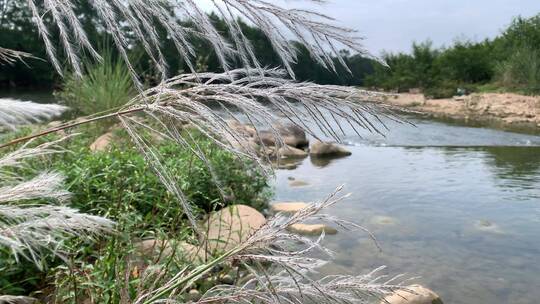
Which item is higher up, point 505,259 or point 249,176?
point 249,176

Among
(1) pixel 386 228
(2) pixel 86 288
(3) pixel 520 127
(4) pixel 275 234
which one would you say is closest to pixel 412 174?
(1) pixel 386 228

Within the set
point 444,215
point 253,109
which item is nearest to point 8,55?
point 253,109

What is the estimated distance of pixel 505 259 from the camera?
12.8 feet

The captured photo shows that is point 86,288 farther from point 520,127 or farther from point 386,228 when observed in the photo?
point 520,127

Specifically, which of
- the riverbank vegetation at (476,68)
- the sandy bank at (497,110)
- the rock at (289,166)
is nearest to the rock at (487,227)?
the rock at (289,166)

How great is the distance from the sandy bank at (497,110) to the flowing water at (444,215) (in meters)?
7.08

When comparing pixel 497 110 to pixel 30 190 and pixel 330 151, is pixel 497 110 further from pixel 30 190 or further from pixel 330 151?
pixel 30 190

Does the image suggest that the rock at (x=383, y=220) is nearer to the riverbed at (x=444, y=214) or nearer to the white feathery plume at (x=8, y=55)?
the riverbed at (x=444, y=214)

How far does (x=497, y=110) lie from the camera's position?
19719mm

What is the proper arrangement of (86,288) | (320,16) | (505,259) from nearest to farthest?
(320,16)
(86,288)
(505,259)

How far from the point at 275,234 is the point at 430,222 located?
164 inches

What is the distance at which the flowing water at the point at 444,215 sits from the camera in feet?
11.8

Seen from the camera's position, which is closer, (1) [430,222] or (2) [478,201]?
(1) [430,222]

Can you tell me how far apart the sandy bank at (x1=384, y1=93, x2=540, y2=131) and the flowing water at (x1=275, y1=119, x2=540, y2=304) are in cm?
708
